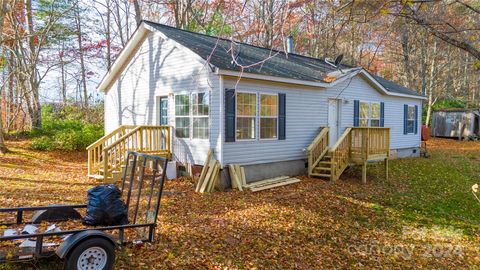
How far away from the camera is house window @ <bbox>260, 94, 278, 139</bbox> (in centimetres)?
1008

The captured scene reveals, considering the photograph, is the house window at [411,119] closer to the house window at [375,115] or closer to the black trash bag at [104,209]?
the house window at [375,115]

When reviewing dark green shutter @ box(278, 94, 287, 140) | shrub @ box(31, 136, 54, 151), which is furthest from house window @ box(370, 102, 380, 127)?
shrub @ box(31, 136, 54, 151)

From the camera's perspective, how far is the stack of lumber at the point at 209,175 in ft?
28.4

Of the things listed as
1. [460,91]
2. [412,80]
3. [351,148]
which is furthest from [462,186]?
[460,91]

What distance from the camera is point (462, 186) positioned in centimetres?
1101

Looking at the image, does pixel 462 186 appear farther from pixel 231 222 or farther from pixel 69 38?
pixel 69 38

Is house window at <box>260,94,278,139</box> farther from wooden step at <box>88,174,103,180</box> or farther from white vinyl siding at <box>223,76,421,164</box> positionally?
wooden step at <box>88,174,103,180</box>

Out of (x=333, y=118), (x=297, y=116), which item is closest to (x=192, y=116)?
(x=297, y=116)

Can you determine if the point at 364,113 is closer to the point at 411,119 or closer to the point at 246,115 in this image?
the point at 411,119

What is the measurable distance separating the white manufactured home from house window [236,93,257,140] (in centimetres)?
3

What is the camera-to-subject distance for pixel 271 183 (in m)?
9.68

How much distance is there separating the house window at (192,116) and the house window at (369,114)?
724 cm

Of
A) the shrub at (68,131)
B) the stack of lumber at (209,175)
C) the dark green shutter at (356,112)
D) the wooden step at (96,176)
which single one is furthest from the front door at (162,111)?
the dark green shutter at (356,112)

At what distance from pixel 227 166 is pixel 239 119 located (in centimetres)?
137
